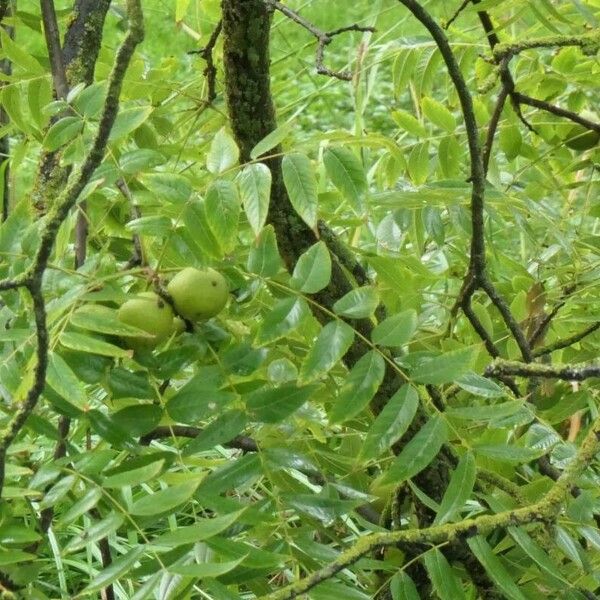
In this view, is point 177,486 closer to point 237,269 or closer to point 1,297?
point 237,269

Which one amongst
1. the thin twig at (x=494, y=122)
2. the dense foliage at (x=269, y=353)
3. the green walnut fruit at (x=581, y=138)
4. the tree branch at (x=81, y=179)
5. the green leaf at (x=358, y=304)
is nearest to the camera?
the tree branch at (x=81, y=179)

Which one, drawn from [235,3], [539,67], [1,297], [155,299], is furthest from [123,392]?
[539,67]

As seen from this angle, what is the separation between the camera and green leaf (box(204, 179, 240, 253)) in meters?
0.99

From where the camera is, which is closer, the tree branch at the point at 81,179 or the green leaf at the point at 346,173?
the tree branch at the point at 81,179

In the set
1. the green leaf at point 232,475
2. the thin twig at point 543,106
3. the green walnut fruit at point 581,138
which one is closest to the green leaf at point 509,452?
the green leaf at point 232,475

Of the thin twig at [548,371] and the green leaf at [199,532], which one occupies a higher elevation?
the thin twig at [548,371]

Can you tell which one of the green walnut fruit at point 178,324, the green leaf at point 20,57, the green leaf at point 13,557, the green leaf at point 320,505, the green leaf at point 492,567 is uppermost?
the green leaf at point 20,57

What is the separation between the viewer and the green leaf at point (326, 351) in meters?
0.99

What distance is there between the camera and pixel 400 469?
0.99 meters

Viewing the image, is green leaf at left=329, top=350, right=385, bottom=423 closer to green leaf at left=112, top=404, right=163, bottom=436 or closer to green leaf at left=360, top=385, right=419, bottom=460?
green leaf at left=360, top=385, right=419, bottom=460

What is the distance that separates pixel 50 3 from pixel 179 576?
859 millimetres

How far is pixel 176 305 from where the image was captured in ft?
3.43

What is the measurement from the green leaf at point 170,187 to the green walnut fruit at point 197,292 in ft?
0.24

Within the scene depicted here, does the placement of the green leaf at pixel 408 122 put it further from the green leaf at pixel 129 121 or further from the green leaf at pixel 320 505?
the green leaf at pixel 320 505
